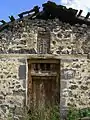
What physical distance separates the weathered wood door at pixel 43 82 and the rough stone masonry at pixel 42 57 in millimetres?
236

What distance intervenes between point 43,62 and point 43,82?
724mm

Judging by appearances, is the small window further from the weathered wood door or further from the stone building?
the weathered wood door

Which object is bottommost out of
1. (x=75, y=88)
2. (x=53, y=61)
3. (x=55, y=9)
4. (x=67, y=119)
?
(x=67, y=119)

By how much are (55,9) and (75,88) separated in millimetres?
2803

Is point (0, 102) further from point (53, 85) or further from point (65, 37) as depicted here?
point (65, 37)

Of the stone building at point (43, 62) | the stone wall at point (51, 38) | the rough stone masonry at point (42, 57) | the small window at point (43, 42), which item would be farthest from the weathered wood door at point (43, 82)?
the stone wall at point (51, 38)

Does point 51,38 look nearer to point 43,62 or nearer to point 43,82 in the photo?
point 43,62

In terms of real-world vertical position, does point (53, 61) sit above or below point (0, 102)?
above

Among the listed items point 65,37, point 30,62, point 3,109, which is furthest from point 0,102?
point 65,37

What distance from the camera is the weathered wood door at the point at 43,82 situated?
15156mm

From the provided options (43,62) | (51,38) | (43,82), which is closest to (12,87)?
(43,82)

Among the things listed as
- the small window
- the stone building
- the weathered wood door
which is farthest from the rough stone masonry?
the weathered wood door

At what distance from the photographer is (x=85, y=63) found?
14953mm

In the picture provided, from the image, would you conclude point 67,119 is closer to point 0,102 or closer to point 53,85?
point 53,85
